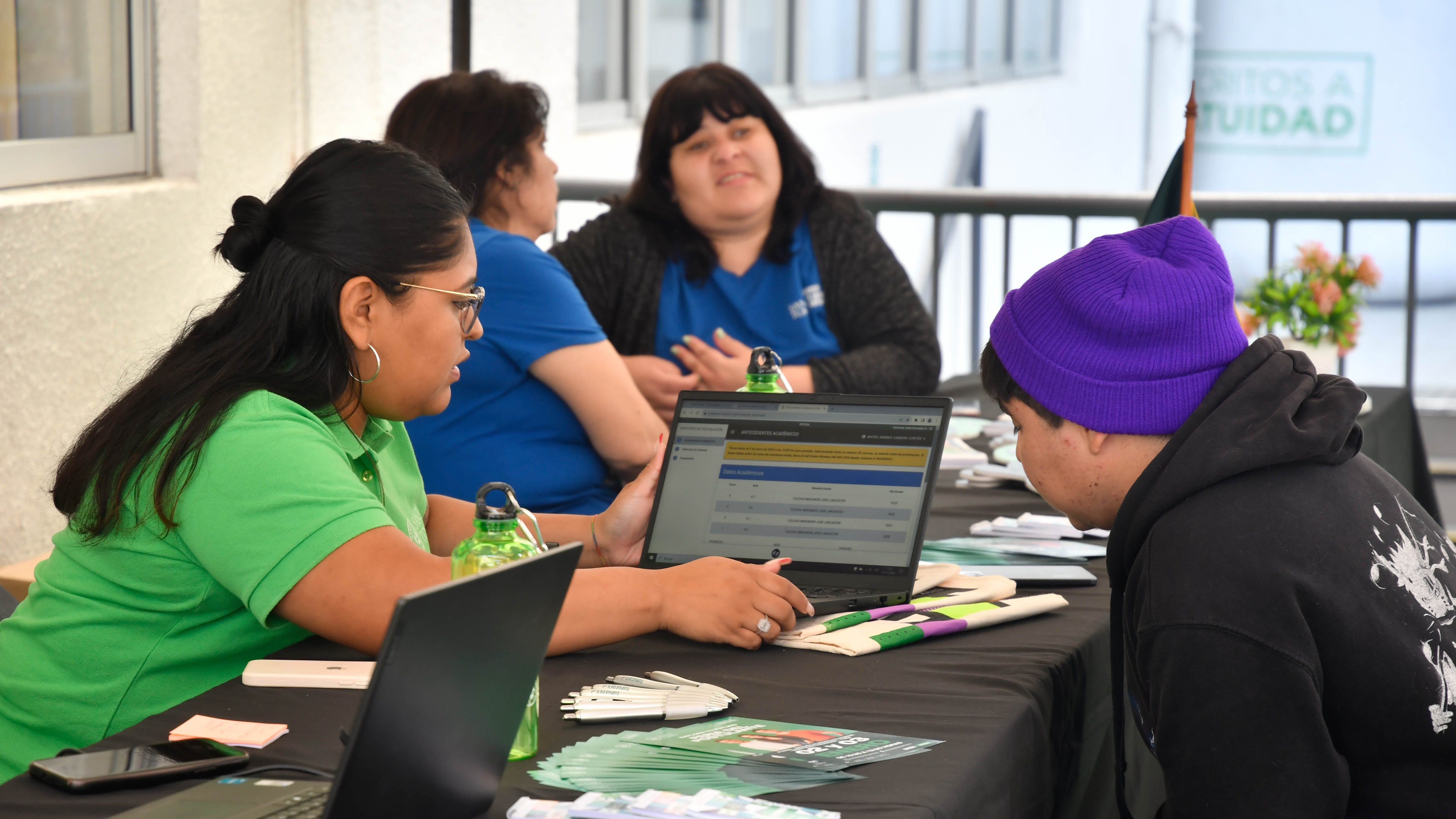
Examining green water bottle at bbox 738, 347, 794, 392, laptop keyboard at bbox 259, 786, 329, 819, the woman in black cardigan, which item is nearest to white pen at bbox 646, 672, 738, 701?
laptop keyboard at bbox 259, 786, 329, 819

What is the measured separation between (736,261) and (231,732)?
1923 millimetres

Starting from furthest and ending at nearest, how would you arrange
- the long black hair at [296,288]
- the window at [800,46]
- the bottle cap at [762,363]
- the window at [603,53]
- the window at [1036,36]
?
1. the window at [1036,36]
2. the window at [800,46]
3. the window at [603,53]
4. the bottle cap at [762,363]
5. the long black hair at [296,288]

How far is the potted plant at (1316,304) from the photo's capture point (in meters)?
3.00

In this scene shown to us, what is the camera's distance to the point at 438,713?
873mm

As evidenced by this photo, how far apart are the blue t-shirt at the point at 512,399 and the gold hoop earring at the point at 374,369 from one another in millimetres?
672

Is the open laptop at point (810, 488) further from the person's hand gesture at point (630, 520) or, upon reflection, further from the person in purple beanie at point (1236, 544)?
the person in purple beanie at point (1236, 544)

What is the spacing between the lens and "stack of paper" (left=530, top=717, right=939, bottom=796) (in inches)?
40.2

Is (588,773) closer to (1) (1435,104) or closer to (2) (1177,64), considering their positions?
(1) (1435,104)

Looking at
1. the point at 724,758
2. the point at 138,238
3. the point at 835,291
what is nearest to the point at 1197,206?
the point at 835,291

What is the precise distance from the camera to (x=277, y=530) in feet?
4.06

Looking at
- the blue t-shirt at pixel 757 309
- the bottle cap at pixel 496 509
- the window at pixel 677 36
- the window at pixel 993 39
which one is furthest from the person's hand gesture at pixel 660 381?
the window at pixel 993 39

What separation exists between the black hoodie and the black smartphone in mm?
756

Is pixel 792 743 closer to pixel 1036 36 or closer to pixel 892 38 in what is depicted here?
pixel 892 38

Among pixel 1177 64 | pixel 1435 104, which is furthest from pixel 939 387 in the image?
pixel 1177 64
